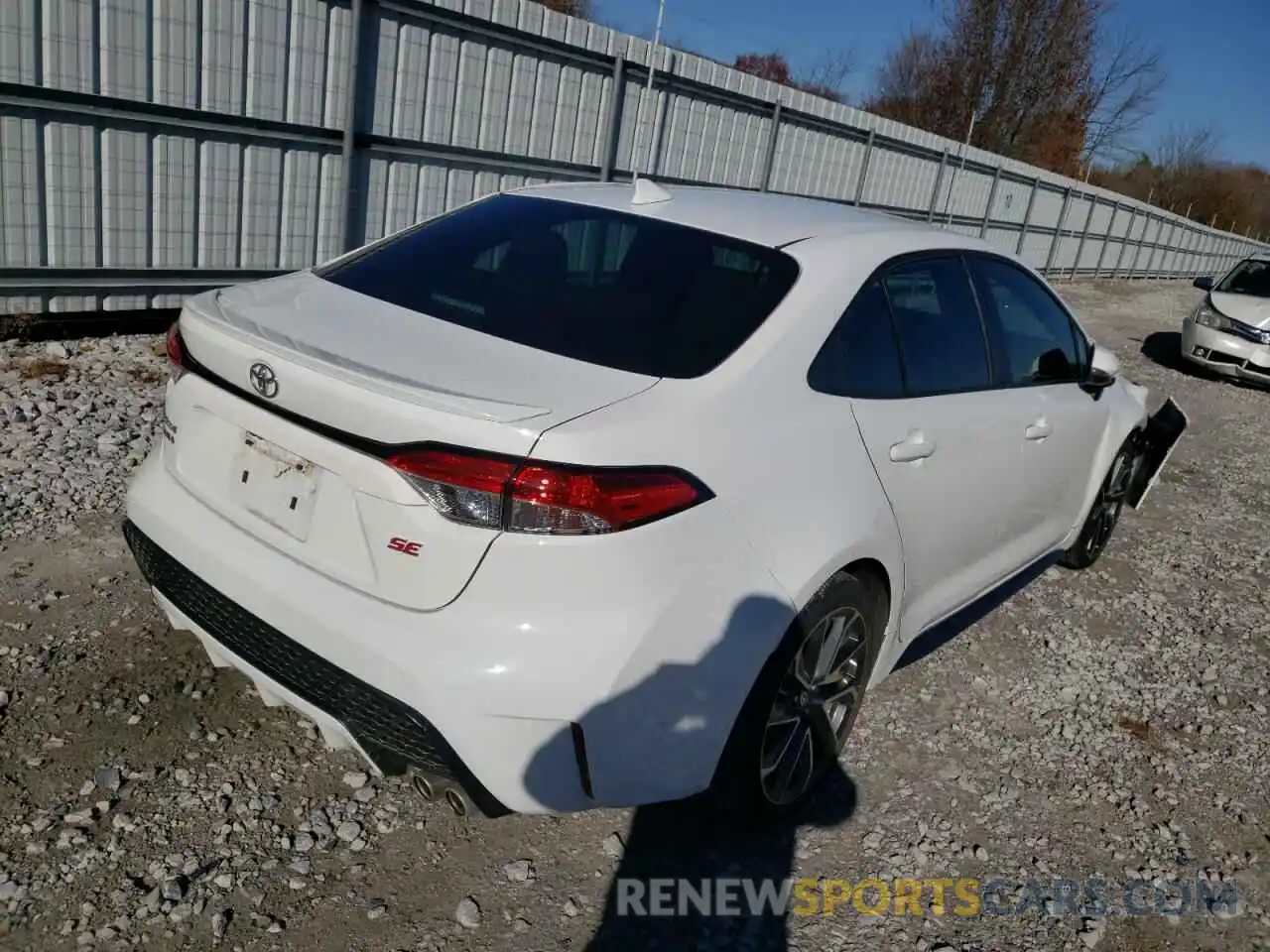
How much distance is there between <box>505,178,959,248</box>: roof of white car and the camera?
2943 millimetres

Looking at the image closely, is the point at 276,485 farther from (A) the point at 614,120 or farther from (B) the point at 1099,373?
(A) the point at 614,120

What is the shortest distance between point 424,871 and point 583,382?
1.27 m

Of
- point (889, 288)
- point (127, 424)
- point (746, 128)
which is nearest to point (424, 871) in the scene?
point (889, 288)

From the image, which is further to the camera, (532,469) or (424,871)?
(424,871)

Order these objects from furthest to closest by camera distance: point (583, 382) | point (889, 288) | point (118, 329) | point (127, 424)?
point (118, 329) < point (127, 424) < point (889, 288) < point (583, 382)

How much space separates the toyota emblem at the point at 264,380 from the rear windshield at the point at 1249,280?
13027 millimetres

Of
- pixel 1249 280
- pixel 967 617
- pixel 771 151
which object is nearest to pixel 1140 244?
pixel 1249 280

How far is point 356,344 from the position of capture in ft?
7.55

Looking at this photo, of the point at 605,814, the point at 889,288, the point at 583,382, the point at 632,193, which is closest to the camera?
the point at 583,382

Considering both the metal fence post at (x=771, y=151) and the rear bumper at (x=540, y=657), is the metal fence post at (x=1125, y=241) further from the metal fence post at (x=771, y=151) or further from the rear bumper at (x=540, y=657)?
the rear bumper at (x=540, y=657)

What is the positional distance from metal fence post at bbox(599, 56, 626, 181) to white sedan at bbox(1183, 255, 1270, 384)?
293 inches

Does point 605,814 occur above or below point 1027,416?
below

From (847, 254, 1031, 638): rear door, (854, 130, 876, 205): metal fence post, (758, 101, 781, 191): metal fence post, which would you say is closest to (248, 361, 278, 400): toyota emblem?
(847, 254, 1031, 638): rear door

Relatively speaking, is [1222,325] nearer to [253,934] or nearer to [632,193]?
[632,193]
